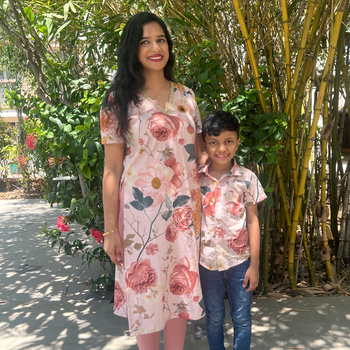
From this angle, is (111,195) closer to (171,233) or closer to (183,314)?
(171,233)

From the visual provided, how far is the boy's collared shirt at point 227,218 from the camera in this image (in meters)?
1.53

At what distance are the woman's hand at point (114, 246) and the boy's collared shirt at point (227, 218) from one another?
0.34 metres

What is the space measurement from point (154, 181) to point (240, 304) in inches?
24.8

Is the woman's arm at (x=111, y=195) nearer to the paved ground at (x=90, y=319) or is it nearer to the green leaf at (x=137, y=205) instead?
the green leaf at (x=137, y=205)

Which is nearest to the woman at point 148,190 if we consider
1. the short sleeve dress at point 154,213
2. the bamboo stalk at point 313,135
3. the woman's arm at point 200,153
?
the short sleeve dress at point 154,213

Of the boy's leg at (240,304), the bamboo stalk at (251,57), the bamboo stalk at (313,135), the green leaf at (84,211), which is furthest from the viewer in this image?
the green leaf at (84,211)

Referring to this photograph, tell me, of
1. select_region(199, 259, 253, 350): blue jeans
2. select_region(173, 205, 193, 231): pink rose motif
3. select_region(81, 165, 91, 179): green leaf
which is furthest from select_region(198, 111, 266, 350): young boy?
select_region(81, 165, 91, 179): green leaf

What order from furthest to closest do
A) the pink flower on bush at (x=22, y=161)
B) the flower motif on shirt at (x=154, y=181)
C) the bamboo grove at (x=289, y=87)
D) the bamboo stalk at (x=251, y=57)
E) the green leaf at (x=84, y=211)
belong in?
1. the pink flower on bush at (x=22, y=161)
2. the green leaf at (x=84, y=211)
3. the bamboo grove at (x=289, y=87)
4. the bamboo stalk at (x=251, y=57)
5. the flower motif on shirt at (x=154, y=181)

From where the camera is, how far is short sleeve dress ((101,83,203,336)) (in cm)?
145

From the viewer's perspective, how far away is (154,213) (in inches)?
57.2

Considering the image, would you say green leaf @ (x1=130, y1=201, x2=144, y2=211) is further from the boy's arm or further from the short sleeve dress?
the boy's arm

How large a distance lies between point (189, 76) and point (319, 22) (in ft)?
2.54

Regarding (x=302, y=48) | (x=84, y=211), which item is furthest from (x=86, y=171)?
(x=302, y=48)

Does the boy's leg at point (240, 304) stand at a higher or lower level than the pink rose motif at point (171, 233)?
lower
